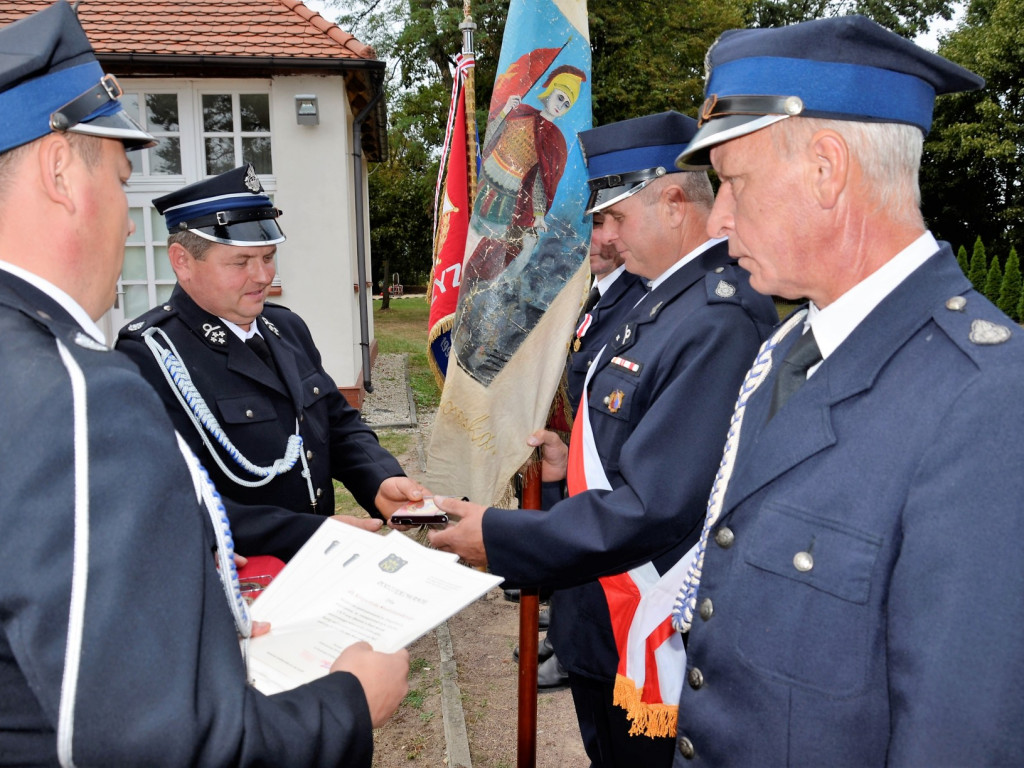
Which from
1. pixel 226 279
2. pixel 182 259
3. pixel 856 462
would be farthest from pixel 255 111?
pixel 856 462

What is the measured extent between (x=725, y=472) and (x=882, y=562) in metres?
0.46

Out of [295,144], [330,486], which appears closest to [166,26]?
[295,144]

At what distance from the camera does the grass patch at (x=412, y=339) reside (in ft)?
40.0

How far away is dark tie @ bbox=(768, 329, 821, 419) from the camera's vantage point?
1610mm

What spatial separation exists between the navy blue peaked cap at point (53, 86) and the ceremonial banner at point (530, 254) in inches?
87.4

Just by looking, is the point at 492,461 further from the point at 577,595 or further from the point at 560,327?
the point at 577,595

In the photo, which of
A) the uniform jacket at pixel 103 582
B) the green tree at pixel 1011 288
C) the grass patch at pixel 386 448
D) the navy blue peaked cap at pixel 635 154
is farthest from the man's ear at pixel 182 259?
the green tree at pixel 1011 288

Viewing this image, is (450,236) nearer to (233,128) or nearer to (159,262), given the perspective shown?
(233,128)

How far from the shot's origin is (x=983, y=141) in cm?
2559

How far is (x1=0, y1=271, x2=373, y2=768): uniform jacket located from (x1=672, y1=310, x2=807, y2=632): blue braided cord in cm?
94

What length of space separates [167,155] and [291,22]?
2225 mm

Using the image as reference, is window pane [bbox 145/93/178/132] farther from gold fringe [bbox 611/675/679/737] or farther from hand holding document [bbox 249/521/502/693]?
gold fringe [bbox 611/675/679/737]

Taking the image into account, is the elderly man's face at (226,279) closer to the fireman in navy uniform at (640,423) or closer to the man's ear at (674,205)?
the fireman in navy uniform at (640,423)

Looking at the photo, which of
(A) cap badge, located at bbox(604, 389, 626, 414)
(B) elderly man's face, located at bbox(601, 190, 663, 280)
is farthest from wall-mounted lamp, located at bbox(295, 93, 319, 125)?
(A) cap badge, located at bbox(604, 389, 626, 414)
